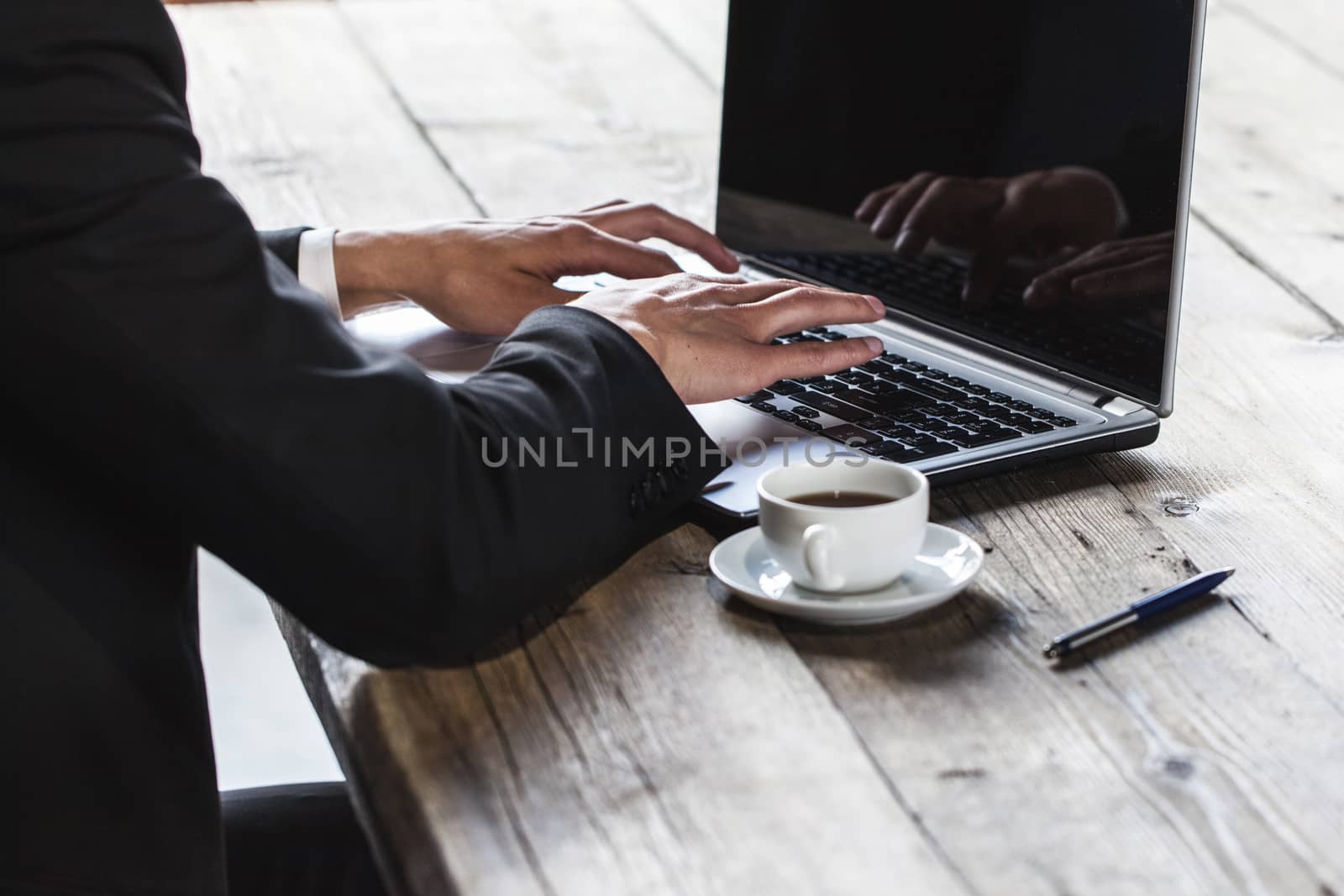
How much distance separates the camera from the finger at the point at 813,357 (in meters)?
0.96

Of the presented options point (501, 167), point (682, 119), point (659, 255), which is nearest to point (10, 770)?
point (659, 255)

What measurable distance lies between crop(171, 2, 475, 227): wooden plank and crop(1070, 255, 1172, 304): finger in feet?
2.19

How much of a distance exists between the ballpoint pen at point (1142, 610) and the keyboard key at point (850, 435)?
22cm

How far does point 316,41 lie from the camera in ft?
6.58

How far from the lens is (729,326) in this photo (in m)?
0.96

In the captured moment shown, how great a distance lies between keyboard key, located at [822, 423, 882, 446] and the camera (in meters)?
0.96

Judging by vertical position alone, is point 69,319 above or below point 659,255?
above

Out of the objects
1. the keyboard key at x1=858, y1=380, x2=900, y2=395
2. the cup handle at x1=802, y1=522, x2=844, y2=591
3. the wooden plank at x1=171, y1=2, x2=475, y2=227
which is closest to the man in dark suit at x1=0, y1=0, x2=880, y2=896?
the cup handle at x1=802, y1=522, x2=844, y2=591

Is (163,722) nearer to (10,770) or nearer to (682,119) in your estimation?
(10,770)

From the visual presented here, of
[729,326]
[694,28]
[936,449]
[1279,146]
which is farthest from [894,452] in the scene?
[694,28]

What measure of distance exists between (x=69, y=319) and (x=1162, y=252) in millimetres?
660

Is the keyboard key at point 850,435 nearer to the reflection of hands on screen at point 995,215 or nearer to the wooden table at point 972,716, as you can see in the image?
the wooden table at point 972,716

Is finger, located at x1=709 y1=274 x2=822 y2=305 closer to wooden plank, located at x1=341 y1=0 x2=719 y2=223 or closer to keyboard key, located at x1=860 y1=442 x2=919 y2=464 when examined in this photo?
keyboard key, located at x1=860 y1=442 x2=919 y2=464

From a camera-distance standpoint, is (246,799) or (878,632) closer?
(878,632)
